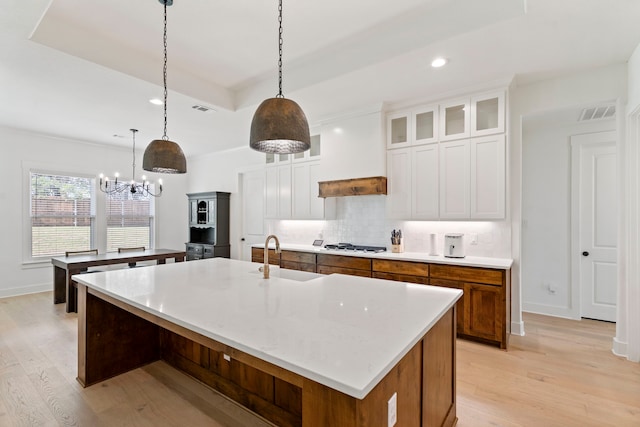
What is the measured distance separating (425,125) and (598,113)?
1975 millimetres

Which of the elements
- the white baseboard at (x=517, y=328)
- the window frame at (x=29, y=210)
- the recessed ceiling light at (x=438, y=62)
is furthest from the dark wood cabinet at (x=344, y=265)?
the window frame at (x=29, y=210)

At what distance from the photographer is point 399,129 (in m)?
4.07

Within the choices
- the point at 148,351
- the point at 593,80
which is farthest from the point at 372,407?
the point at 593,80

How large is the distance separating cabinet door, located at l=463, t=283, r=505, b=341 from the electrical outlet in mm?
2381

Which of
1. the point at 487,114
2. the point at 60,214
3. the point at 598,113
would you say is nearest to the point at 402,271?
the point at 487,114

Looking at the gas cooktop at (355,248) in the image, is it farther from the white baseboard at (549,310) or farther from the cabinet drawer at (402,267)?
the white baseboard at (549,310)

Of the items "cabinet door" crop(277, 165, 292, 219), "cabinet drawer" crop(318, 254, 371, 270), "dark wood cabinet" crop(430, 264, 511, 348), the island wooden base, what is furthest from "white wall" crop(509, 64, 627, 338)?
"cabinet door" crop(277, 165, 292, 219)

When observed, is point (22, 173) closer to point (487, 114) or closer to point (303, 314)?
point (303, 314)

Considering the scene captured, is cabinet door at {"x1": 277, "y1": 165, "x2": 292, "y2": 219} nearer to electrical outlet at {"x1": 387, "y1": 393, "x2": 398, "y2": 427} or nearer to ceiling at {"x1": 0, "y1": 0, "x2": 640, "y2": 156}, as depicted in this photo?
ceiling at {"x1": 0, "y1": 0, "x2": 640, "y2": 156}

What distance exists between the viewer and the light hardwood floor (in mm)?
2078

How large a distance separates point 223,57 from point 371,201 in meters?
2.63

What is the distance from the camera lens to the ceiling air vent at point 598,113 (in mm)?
3427

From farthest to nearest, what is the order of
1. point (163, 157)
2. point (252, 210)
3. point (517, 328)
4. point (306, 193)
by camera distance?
point (252, 210) → point (306, 193) → point (517, 328) → point (163, 157)

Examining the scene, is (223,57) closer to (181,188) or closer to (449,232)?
(449,232)
